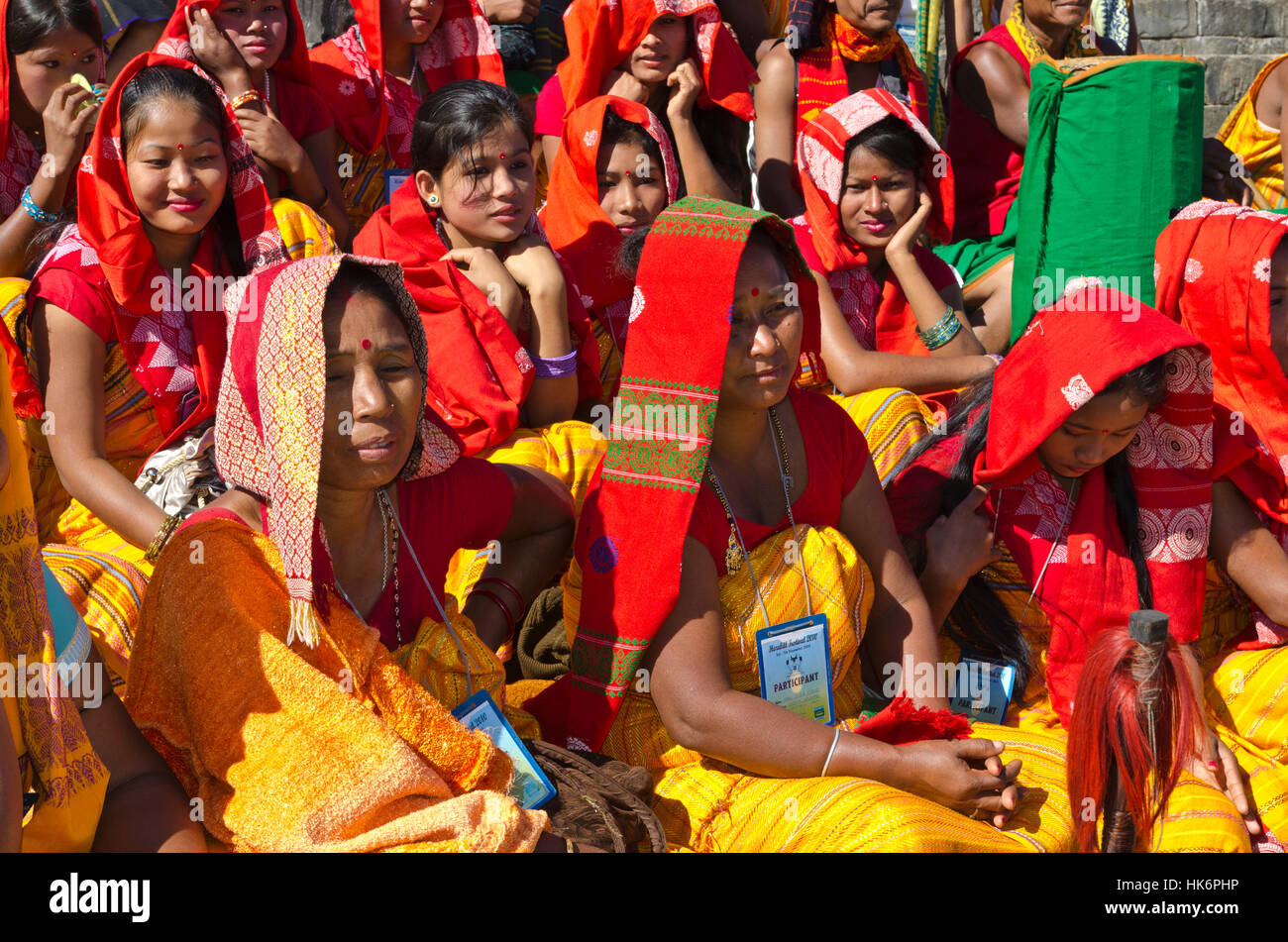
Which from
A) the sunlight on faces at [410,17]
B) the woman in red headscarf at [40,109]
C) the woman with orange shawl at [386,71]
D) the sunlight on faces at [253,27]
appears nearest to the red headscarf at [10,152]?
the woman in red headscarf at [40,109]

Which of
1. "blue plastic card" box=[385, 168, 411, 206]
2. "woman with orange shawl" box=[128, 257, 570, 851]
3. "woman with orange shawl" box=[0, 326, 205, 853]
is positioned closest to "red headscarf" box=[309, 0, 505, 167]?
"blue plastic card" box=[385, 168, 411, 206]

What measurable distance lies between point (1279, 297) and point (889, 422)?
1107 mm

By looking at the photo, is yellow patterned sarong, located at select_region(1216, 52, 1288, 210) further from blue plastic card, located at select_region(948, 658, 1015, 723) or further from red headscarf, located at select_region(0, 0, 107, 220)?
red headscarf, located at select_region(0, 0, 107, 220)

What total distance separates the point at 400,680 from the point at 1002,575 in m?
1.67

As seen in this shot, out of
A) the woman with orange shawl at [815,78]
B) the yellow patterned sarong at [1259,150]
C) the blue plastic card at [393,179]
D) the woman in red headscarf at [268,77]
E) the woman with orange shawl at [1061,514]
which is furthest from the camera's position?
the yellow patterned sarong at [1259,150]

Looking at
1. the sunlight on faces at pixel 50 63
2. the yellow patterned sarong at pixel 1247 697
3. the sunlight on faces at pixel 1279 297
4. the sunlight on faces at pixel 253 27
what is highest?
the sunlight on faces at pixel 253 27

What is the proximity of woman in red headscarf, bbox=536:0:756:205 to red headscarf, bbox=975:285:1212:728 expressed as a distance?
221 cm

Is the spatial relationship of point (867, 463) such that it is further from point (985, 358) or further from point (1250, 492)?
point (985, 358)

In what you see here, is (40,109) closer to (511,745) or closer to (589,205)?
(589,205)

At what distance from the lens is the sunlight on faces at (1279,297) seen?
356 cm

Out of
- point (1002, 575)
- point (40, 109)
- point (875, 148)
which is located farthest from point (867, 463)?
point (40, 109)

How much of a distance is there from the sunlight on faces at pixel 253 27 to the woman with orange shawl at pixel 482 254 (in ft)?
2.76

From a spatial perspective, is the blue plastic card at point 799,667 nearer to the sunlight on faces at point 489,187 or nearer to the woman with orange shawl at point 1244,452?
the woman with orange shawl at point 1244,452

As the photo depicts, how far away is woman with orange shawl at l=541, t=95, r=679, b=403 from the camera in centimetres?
460
